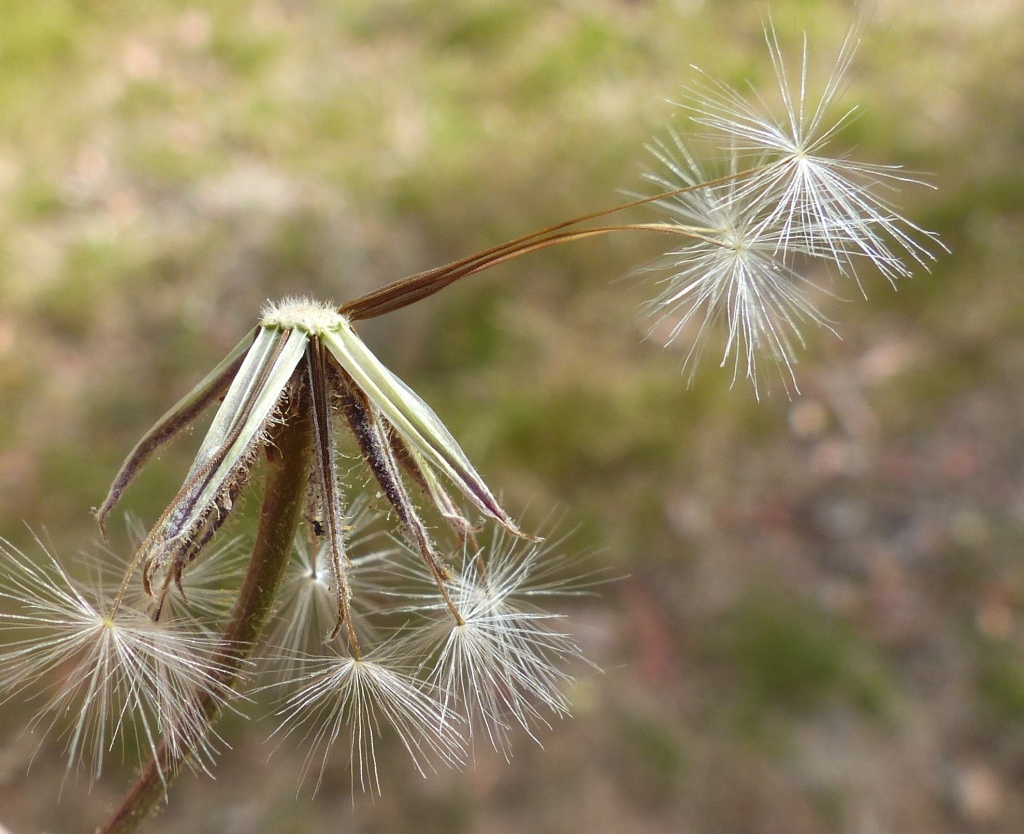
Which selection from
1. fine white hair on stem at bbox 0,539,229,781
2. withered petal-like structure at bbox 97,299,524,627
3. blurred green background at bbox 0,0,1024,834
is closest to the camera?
withered petal-like structure at bbox 97,299,524,627

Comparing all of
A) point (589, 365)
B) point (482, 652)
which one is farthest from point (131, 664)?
point (589, 365)

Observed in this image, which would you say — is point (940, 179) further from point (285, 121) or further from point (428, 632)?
point (428, 632)

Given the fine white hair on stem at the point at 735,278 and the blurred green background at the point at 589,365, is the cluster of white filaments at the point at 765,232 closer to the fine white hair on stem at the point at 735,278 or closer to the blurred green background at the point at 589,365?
the fine white hair on stem at the point at 735,278

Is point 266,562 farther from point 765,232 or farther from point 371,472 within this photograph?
point 765,232

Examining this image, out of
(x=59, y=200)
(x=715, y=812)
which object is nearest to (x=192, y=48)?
(x=59, y=200)

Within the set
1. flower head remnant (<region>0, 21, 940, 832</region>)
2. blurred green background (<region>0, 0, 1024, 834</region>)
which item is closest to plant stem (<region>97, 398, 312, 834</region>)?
flower head remnant (<region>0, 21, 940, 832</region>)

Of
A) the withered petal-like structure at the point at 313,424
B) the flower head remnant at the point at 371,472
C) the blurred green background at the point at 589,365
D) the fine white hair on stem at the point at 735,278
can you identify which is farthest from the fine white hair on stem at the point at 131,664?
the blurred green background at the point at 589,365

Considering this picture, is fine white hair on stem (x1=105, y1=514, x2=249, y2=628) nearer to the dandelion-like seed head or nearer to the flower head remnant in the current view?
the flower head remnant
